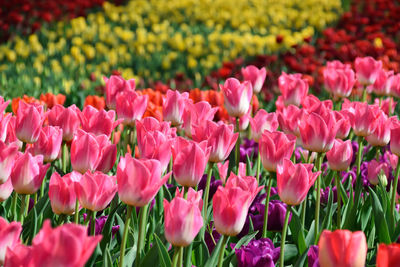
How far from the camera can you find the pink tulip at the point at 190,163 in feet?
4.51

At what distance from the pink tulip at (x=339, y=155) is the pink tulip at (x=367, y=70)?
1192mm

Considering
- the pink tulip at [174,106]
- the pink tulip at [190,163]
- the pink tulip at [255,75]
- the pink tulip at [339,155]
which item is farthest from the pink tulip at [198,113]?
the pink tulip at [255,75]

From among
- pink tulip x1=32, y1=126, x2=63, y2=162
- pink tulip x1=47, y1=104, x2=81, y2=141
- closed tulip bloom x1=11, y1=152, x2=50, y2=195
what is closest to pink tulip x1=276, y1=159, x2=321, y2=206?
closed tulip bloom x1=11, y1=152, x2=50, y2=195

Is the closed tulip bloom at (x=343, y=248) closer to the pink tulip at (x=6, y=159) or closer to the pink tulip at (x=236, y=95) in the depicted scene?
the pink tulip at (x=6, y=159)

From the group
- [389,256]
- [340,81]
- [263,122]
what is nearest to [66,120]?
[263,122]

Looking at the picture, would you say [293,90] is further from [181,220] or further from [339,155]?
[181,220]

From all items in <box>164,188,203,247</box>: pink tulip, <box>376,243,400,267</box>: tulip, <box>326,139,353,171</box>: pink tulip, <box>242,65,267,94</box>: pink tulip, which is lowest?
<box>326,139,353,171</box>: pink tulip

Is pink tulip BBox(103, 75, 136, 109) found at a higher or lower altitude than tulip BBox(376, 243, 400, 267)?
lower

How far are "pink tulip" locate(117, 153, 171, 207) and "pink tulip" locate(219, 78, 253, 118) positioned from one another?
948 mm

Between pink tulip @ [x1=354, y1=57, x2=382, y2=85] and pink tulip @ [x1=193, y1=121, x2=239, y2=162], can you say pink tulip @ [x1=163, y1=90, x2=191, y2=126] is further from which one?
pink tulip @ [x1=354, y1=57, x2=382, y2=85]

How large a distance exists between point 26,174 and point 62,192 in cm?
13

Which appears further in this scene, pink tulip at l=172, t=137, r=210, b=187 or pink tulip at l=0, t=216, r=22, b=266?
pink tulip at l=172, t=137, r=210, b=187

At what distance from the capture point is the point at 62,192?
4.35 feet

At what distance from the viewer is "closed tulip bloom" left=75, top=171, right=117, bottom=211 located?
1.27 metres
